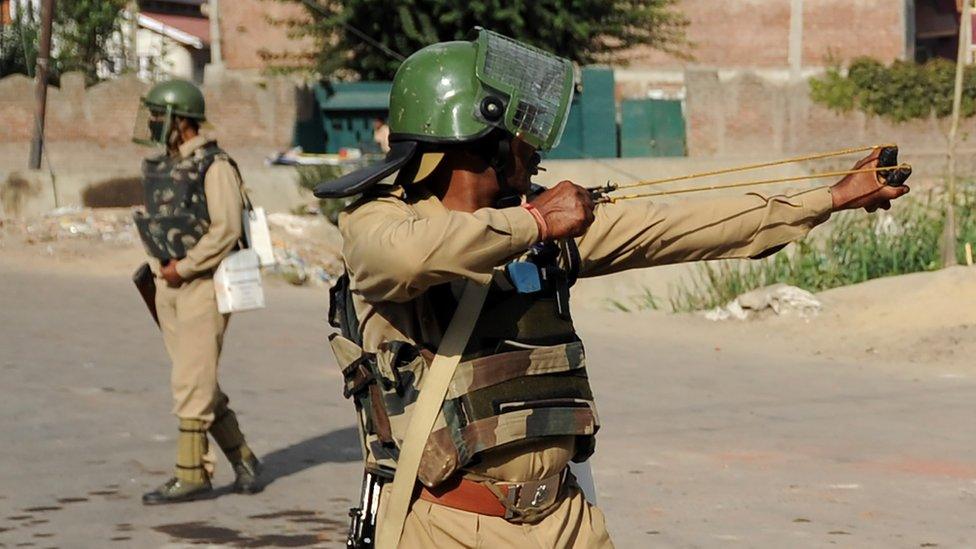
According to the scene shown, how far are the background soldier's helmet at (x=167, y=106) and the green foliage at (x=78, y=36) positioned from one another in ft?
100

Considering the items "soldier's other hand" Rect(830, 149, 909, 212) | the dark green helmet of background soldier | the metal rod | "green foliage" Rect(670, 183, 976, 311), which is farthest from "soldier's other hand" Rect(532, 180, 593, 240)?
the metal rod

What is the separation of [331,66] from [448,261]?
2847 centimetres

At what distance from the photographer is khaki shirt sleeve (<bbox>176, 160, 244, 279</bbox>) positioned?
7.55 m

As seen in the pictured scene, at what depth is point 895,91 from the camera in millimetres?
32031

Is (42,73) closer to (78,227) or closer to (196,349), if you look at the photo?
(78,227)

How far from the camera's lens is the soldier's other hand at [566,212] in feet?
10.6

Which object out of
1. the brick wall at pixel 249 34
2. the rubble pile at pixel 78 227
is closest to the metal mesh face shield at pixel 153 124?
the rubble pile at pixel 78 227

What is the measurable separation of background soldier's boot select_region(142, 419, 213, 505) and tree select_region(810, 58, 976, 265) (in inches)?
1003

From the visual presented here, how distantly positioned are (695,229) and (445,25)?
26184mm

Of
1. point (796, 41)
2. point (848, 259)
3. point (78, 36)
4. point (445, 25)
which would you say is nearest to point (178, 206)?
point (848, 259)

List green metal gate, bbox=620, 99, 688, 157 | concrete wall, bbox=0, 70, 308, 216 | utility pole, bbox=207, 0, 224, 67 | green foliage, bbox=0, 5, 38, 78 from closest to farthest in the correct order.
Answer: concrete wall, bbox=0, 70, 308, 216, green metal gate, bbox=620, 99, 688, 157, green foliage, bbox=0, 5, 38, 78, utility pole, bbox=207, 0, 224, 67

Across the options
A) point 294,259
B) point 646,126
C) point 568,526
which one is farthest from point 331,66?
point 568,526

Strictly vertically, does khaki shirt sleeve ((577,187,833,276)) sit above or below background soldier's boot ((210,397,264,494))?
above

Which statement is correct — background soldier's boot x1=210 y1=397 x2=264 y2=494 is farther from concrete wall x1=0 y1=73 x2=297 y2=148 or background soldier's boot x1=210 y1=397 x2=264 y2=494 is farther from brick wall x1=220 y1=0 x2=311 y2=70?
brick wall x1=220 y1=0 x2=311 y2=70
